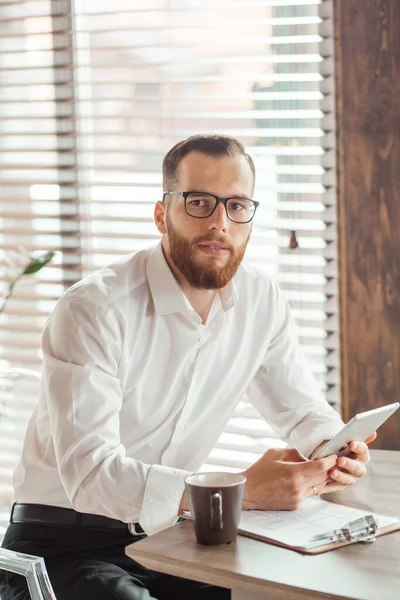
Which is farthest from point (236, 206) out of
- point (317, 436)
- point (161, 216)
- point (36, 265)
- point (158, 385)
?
point (36, 265)

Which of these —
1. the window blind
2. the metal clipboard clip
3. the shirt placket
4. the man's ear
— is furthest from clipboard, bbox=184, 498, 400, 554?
the window blind

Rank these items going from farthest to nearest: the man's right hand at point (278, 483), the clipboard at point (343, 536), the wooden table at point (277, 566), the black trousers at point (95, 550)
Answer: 1. the black trousers at point (95, 550)
2. the man's right hand at point (278, 483)
3. the clipboard at point (343, 536)
4. the wooden table at point (277, 566)

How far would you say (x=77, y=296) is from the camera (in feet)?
5.68

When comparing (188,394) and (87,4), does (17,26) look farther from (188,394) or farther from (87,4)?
(188,394)

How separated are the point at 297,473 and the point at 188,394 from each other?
0.45 m

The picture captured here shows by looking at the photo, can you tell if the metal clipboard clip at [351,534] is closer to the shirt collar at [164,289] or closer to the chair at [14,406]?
the shirt collar at [164,289]

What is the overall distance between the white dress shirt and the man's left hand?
0.19m

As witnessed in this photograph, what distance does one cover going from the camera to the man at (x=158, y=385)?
155 centimetres

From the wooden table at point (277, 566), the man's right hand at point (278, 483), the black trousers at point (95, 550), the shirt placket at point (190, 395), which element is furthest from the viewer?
the shirt placket at point (190, 395)

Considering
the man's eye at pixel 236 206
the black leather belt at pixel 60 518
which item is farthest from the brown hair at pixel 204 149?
the black leather belt at pixel 60 518

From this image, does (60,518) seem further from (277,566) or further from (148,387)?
(277,566)

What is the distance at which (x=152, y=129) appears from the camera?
8.31ft

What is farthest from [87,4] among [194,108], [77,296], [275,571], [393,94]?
[275,571]

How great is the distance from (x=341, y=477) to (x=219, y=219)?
1.98 ft
